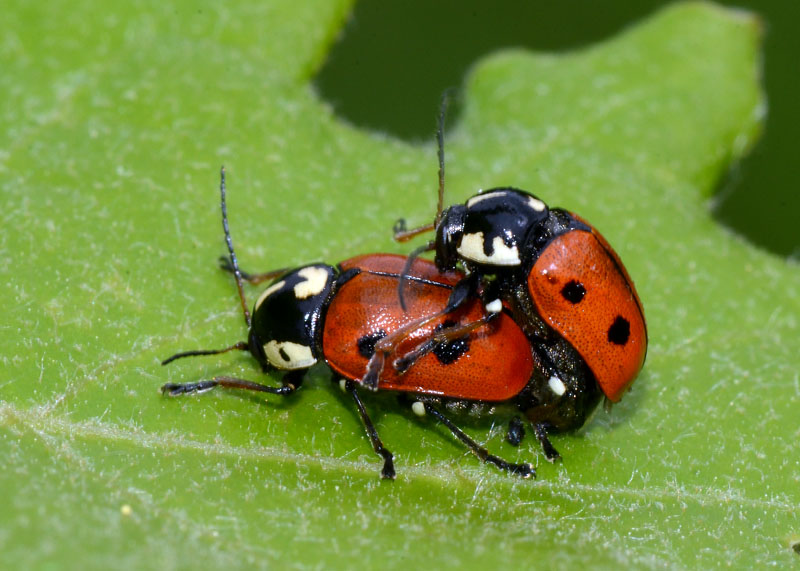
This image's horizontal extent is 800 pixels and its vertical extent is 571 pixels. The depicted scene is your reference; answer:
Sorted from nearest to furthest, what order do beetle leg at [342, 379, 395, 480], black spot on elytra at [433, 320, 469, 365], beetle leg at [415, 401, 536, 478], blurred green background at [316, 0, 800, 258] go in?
beetle leg at [342, 379, 395, 480], beetle leg at [415, 401, 536, 478], black spot on elytra at [433, 320, 469, 365], blurred green background at [316, 0, 800, 258]

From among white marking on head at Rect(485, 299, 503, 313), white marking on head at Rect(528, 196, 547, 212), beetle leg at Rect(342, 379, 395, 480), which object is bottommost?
beetle leg at Rect(342, 379, 395, 480)

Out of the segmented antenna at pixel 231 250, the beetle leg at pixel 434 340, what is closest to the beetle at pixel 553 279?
the beetle leg at pixel 434 340

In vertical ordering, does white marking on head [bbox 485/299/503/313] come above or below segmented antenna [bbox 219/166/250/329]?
below

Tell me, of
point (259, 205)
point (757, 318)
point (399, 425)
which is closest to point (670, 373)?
point (757, 318)

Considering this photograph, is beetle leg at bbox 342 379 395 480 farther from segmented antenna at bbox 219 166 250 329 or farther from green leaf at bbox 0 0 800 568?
segmented antenna at bbox 219 166 250 329

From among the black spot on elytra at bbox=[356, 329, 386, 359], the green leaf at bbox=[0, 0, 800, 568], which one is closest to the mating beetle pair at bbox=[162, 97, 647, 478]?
the black spot on elytra at bbox=[356, 329, 386, 359]

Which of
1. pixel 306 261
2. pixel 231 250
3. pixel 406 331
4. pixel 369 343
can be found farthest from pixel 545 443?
pixel 231 250
